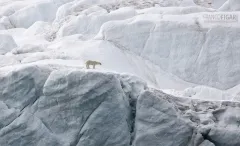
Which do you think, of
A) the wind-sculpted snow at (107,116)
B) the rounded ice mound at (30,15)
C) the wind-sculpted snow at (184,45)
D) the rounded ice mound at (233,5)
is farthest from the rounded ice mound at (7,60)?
the rounded ice mound at (233,5)

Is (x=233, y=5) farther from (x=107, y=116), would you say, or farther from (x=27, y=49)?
(x=107, y=116)

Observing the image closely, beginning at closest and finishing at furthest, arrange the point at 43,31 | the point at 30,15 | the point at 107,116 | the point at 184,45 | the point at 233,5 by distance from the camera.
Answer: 1. the point at 107,116
2. the point at 184,45
3. the point at 233,5
4. the point at 43,31
5. the point at 30,15

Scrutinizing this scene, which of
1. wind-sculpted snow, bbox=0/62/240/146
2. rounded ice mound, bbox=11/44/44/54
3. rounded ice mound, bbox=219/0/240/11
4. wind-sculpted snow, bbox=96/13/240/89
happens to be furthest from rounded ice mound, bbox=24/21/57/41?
wind-sculpted snow, bbox=0/62/240/146

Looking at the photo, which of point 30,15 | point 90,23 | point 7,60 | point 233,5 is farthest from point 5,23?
point 233,5

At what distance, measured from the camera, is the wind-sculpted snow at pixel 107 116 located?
1131 centimetres

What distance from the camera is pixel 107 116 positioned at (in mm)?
11602

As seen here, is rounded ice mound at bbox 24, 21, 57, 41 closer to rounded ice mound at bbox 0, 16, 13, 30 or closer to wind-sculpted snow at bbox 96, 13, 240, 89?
rounded ice mound at bbox 0, 16, 13, 30

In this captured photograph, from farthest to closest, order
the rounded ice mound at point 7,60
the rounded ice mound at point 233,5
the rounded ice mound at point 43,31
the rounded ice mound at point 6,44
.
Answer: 1. the rounded ice mound at point 233,5
2. the rounded ice mound at point 43,31
3. the rounded ice mound at point 6,44
4. the rounded ice mound at point 7,60

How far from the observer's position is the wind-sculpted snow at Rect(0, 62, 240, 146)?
1131 cm

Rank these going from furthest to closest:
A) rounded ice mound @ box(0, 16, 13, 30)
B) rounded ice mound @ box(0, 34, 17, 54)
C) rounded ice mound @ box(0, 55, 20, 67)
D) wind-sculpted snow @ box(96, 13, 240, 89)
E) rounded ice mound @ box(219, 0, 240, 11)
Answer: rounded ice mound @ box(0, 16, 13, 30) < rounded ice mound @ box(219, 0, 240, 11) < rounded ice mound @ box(0, 34, 17, 54) < wind-sculpted snow @ box(96, 13, 240, 89) < rounded ice mound @ box(0, 55, 20, 67)

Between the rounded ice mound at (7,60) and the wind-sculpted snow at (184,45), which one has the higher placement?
the rounded ice mound at (7,60)

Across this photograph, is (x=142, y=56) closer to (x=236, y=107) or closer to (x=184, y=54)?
(x=184, y=54)

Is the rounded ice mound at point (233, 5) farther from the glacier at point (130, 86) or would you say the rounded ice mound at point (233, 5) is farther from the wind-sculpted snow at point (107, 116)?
the wind-sculpted snow at point (107, 116)

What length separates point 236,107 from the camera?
1170cm
